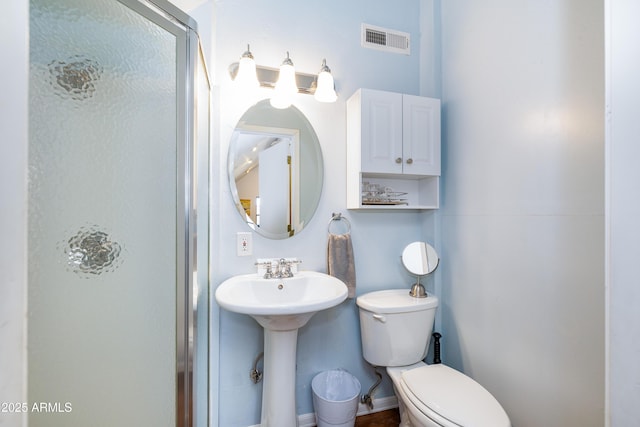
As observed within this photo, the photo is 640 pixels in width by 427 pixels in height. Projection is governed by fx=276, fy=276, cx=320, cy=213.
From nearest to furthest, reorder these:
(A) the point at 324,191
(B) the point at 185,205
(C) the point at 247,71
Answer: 1. (B) the point at 185,205
2. (C) the point at 247,71
3. (A) the point at 324,191

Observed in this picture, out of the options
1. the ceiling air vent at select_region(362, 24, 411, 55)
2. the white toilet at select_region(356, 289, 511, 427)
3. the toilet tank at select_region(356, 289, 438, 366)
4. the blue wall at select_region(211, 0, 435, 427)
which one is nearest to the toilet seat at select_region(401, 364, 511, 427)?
the white toilet at select_region(356, 289, 511, 427)

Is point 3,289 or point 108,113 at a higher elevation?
point 108,113

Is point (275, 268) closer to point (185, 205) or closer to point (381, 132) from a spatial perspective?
point (185, 205)

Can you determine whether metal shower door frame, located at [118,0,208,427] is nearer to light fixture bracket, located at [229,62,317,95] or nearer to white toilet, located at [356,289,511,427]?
light fixture bracket, located at [229,62,317,95]

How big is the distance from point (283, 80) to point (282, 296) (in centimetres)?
106

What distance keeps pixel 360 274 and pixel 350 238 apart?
23cm

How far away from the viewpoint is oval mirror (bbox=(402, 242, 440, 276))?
5.01 feet

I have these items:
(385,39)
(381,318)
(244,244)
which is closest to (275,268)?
(244,244)

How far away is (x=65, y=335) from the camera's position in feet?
2.13

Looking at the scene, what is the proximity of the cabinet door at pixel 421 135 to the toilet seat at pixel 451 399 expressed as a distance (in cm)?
98

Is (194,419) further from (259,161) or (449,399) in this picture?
(259,161)

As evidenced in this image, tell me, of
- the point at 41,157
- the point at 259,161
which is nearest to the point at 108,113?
the point at 41,157

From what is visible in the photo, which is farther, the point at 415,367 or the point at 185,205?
the point at 415,367

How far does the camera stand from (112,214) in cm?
74
